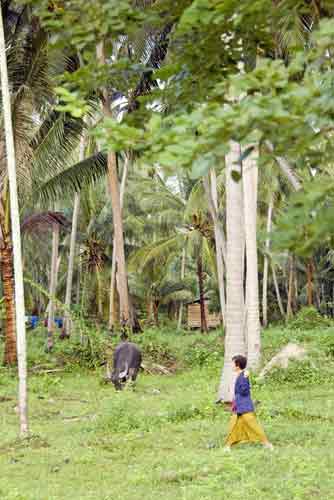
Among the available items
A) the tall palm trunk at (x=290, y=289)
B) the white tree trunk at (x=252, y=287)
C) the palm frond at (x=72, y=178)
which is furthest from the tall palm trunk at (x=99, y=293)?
the white tree trunk at (x=252, y=287)

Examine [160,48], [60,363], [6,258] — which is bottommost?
[60,363]

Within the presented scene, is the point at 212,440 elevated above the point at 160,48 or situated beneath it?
situated beneath

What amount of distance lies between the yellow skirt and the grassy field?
105 millimetres

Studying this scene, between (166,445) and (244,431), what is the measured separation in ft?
3.24

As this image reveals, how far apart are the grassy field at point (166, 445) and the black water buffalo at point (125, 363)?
0.30 metres

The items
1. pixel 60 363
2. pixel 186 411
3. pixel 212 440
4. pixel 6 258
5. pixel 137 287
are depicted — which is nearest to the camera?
pixel 212 440

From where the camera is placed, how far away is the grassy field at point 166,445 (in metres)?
6.43

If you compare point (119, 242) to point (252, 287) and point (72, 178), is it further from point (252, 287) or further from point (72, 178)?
point (252, 287)

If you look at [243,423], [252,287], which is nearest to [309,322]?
[252,287]

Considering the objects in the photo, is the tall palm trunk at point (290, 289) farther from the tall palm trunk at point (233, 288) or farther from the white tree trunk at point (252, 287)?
the tall palm trunk at point (233, 288)

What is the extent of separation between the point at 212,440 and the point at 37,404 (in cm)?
466

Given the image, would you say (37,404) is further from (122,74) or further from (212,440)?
(122,74)

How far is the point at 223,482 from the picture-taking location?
6504 mm

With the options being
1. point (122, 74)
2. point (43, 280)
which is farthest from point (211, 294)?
point (122, 74)
